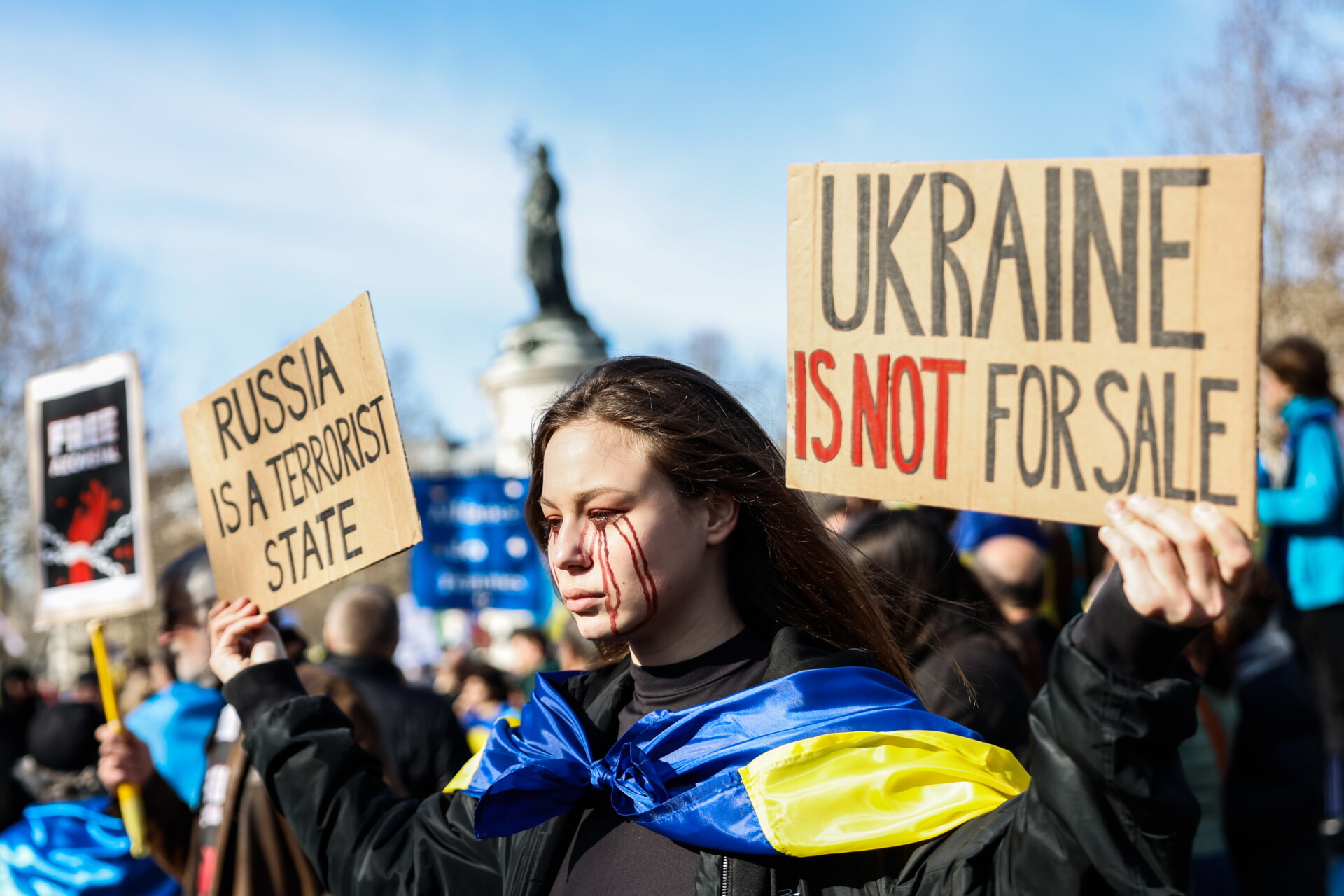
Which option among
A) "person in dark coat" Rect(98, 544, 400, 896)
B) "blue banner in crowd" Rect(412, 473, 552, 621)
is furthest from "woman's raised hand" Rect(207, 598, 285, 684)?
"blue banner in crowd" Rect(412, 473, 552, 621)

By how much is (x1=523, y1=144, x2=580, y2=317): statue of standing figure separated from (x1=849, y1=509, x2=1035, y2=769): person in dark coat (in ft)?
66.2

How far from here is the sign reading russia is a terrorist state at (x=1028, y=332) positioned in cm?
140

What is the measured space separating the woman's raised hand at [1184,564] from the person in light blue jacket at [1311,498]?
440 centimetres

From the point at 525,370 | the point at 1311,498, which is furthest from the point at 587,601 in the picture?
the point at 525,370

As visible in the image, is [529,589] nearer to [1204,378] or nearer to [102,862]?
[102,862]

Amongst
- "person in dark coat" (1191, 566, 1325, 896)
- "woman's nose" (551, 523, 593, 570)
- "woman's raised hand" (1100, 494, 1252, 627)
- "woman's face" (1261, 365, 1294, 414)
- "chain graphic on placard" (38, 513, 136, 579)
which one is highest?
"woman's raised hand" (1100, 494, 1252, 627)

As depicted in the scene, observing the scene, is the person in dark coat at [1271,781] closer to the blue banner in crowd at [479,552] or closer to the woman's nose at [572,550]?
the woman's nose at [572,550]

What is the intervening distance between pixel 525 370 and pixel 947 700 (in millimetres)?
16958

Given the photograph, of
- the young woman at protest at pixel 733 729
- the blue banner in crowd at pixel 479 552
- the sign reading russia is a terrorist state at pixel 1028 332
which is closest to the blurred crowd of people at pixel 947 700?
the young woman at protest at pixel 733 729

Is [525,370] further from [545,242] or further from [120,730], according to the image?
[120,730]

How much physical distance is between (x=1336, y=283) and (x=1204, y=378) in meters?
14.3

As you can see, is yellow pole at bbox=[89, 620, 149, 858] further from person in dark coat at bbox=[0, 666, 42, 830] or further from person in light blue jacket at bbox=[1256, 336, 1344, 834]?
person in light blue jacket at bbox=[1256, 336, 1344, 834]

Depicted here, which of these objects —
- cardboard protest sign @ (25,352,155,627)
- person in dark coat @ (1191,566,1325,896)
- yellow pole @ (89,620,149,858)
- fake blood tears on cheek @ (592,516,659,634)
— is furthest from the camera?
person in dark coat @ (1191,566,1325,896)

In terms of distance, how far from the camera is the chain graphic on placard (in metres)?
3.61
